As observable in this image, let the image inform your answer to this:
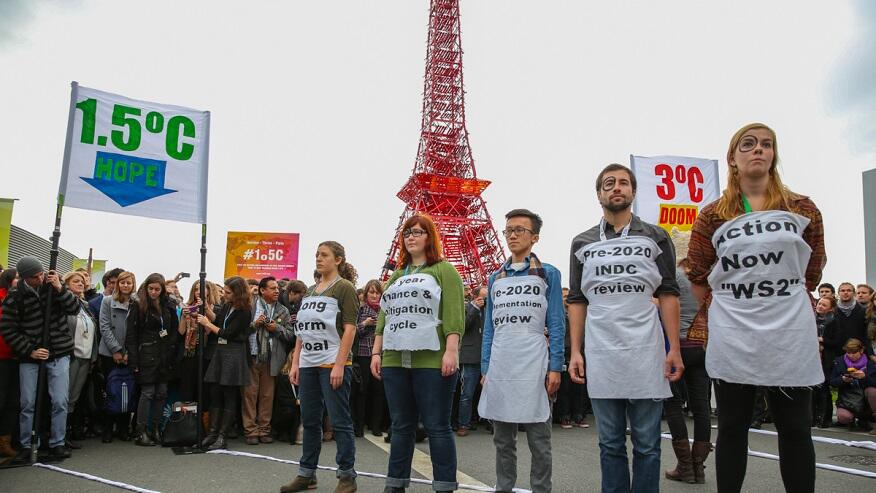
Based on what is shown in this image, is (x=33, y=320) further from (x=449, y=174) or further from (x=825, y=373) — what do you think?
(x=449, y=174)

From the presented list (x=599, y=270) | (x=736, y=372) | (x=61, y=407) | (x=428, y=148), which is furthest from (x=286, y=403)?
(x=428, y=148)

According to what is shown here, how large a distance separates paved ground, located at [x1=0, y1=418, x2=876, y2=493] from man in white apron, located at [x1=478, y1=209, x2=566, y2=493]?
2.93 feet

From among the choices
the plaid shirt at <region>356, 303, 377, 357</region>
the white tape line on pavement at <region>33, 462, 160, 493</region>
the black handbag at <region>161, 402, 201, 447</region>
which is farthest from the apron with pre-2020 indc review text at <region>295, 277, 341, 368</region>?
the plaid shirt at <region>356, 303, 377, 357</region>

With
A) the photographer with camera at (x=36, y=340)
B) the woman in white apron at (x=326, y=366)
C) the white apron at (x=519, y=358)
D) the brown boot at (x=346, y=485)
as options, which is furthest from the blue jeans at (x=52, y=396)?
the white apron at (x=519, y=358)

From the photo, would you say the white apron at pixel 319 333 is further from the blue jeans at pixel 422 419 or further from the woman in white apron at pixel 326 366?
the blue jeans at pixel 422 419

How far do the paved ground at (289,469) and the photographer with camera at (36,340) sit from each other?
0.41 meters

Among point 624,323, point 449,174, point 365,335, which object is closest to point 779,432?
point 624,323

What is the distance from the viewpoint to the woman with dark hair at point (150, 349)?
243 inches

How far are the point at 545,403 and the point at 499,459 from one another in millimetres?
435

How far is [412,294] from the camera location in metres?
3.52

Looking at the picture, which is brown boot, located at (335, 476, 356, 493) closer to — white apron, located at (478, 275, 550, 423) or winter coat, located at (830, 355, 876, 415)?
white apron, located at (478, 275, 550, 423)

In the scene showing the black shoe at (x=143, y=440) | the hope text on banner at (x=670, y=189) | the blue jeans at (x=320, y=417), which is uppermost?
the hope text on banner at (x=670, y=189)

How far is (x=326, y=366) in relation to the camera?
13.0 ft

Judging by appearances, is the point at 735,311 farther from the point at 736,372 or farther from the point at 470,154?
the point at 470,154
